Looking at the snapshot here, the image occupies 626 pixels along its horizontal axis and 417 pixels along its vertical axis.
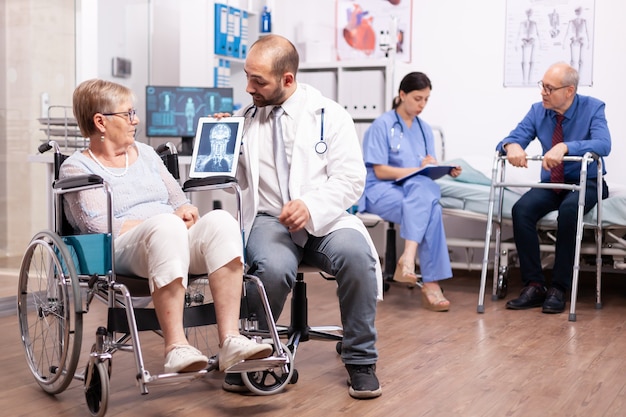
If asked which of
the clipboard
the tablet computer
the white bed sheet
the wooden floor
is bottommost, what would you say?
the wooden floor

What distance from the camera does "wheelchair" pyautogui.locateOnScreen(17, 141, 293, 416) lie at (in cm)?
221

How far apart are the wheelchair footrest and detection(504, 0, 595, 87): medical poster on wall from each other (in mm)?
3439

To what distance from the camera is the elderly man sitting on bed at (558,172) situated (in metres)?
4.01

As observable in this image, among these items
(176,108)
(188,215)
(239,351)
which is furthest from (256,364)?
(176,108)

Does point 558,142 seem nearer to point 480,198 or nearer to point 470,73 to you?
point 480,198

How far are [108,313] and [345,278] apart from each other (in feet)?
2.27

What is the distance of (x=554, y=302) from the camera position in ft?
13.1

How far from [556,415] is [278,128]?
121cm

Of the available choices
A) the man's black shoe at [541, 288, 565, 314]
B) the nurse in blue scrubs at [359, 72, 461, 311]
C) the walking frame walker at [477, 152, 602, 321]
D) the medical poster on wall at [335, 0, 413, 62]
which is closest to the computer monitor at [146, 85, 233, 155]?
the nurse in blue scrubs at [359, 72, 461, 311]

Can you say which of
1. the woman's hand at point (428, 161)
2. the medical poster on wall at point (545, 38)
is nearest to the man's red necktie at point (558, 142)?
the woman's hand at point (428, 161)

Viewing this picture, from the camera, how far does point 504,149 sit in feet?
13.8

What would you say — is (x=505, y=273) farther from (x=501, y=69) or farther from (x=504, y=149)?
(x=501, y=69)

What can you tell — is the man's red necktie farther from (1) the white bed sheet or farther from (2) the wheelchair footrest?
(2) the wheelchair footrest

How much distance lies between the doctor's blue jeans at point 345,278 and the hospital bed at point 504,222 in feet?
5.17
